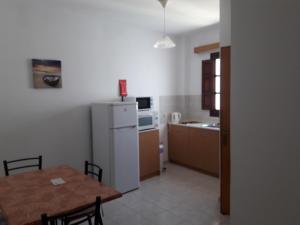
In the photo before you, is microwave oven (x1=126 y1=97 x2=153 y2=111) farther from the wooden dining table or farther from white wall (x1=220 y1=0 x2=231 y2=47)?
the wooden dining table

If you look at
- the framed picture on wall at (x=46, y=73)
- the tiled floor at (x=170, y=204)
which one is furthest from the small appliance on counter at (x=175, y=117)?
the framed picture on wall at (x=46, y=73)

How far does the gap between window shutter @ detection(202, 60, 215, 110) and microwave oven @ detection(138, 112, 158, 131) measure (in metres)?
1.21

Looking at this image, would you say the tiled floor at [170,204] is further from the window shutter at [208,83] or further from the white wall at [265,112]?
the window shutter at [208,83]

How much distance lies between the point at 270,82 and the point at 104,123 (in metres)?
2.53

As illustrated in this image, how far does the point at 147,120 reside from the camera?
410cm

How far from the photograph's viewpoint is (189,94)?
515cm

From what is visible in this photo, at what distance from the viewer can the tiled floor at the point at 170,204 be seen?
2.75m

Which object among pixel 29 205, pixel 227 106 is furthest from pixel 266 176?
pixel 29 205

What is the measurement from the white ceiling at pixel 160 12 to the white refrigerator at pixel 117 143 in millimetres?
1408

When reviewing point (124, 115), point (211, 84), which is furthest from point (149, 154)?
point (211, 84)

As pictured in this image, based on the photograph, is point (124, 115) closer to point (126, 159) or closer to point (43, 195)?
point (126, 159)

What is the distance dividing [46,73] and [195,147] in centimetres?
288

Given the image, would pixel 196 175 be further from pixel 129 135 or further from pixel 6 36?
pixel 6 36

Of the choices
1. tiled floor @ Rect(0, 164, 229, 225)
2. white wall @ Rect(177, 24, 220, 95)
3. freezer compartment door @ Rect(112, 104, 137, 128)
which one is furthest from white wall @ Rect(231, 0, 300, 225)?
white wall @ Rect(177, 24, 220, 95)
